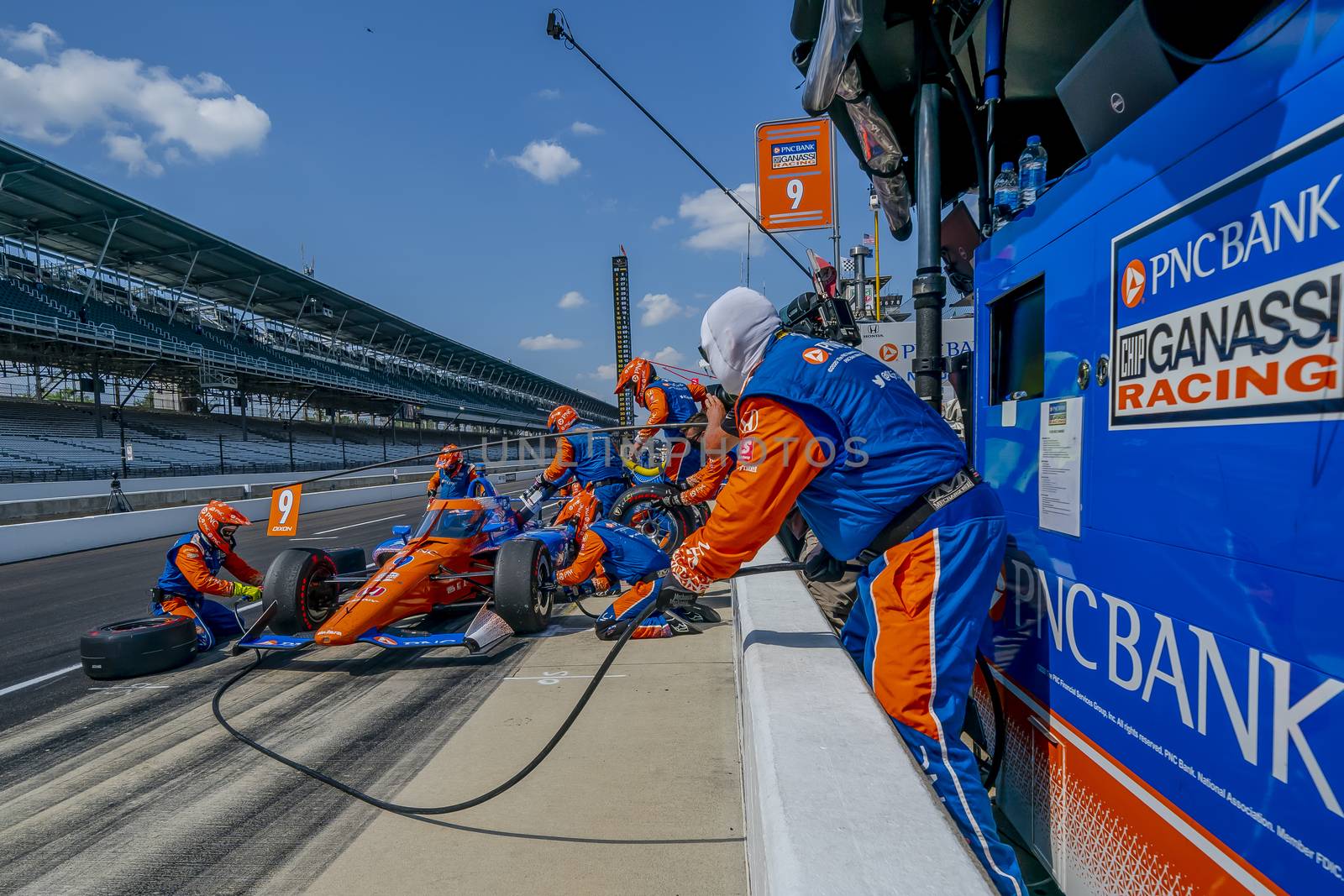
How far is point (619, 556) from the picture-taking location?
20.1ft

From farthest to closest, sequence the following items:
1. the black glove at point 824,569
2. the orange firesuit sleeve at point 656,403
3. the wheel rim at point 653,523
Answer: the orange firesuit sleeve at point 656,403 → the wheel rim at point 653,523 → the black glove at point 824,569

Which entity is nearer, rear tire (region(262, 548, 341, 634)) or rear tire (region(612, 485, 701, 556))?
rear tire (region(262, 548, 341, 634))

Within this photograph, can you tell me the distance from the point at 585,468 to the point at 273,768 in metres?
5.29

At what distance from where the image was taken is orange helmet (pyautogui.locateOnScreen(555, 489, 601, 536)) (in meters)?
6.86

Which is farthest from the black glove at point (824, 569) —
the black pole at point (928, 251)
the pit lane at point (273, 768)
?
the pit lane at point (273, 768)

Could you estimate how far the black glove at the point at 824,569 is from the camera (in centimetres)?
262

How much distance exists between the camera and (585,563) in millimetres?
5832

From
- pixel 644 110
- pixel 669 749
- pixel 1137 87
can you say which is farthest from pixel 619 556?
pixel 1137 87

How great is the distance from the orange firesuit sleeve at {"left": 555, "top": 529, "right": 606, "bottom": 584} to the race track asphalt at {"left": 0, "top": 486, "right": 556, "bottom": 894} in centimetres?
77

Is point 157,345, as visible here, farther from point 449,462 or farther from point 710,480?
point 710,480

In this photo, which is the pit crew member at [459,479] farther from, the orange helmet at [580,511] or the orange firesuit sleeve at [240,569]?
the orange firesuit sleeve at [240,569]

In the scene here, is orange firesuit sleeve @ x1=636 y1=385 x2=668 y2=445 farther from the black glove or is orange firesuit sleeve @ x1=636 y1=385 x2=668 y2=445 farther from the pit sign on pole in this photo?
the black glove

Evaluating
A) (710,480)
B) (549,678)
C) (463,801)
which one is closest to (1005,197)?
(463,801)

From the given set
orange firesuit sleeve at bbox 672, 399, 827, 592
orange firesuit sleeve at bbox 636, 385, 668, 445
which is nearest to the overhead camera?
orange firesuit sleeve at bbox 672, 399, 827, 592
